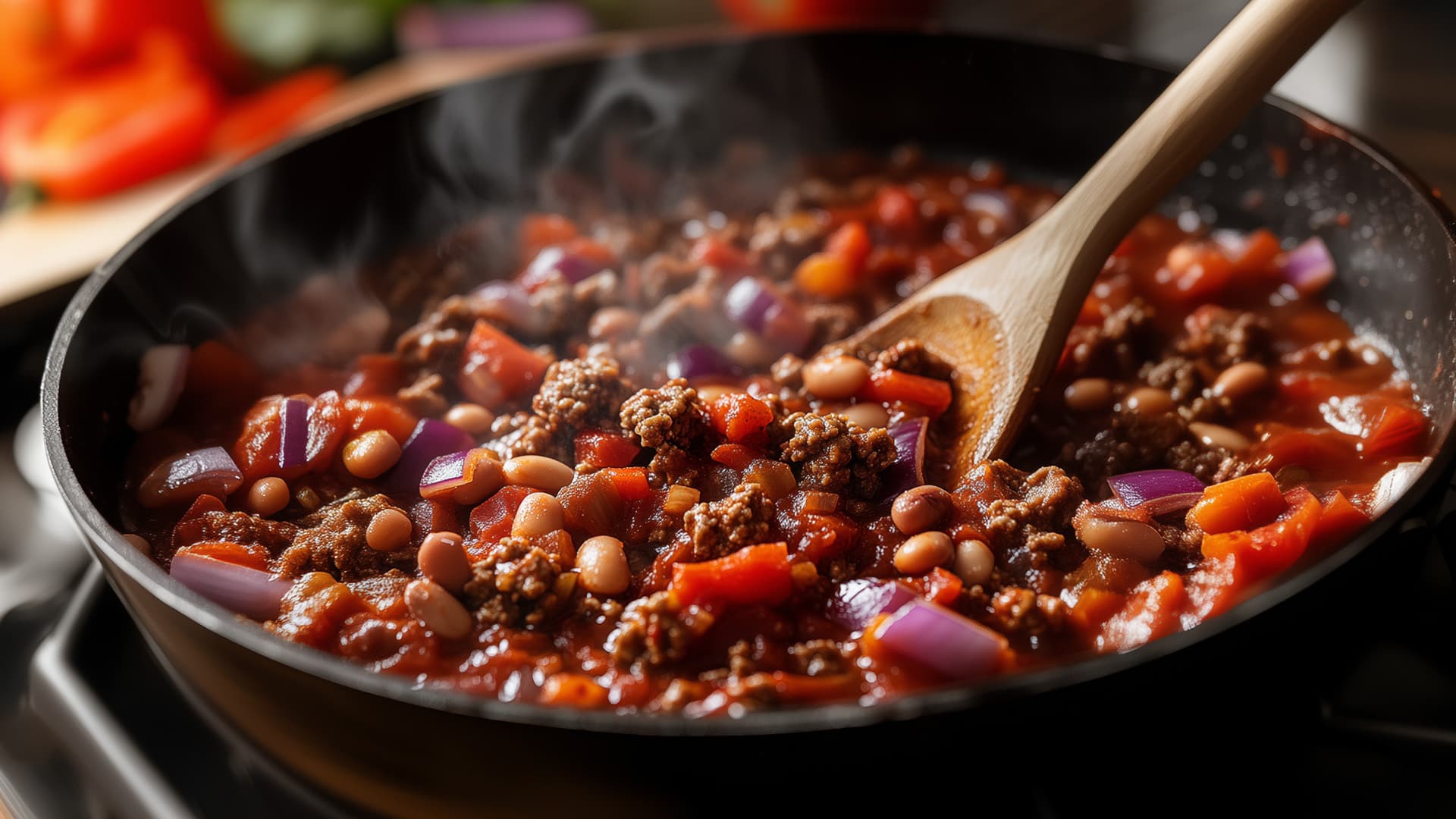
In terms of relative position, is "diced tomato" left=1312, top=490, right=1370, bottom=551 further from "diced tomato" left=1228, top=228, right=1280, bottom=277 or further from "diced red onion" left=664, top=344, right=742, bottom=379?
"diced red onion" left=664, top=344, right=742, bottom=379

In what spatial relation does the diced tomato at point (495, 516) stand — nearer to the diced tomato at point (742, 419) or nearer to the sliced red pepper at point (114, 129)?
the diced tomato at point (742, 419)

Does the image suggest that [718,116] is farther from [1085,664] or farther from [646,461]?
[1085,664]

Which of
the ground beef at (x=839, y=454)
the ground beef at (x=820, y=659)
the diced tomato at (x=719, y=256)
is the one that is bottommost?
the ground beef at (x=820, y=659)

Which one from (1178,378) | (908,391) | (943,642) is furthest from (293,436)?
(1178,378)

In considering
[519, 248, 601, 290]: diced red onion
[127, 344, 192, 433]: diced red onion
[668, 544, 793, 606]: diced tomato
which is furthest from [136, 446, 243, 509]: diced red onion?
[668, 544, 793, 606]: diced tomato

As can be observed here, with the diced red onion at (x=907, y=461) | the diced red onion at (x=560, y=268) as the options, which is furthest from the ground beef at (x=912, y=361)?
the diced red onion at (x=560, y=268)

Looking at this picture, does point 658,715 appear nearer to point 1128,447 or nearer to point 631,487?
point 631,487
